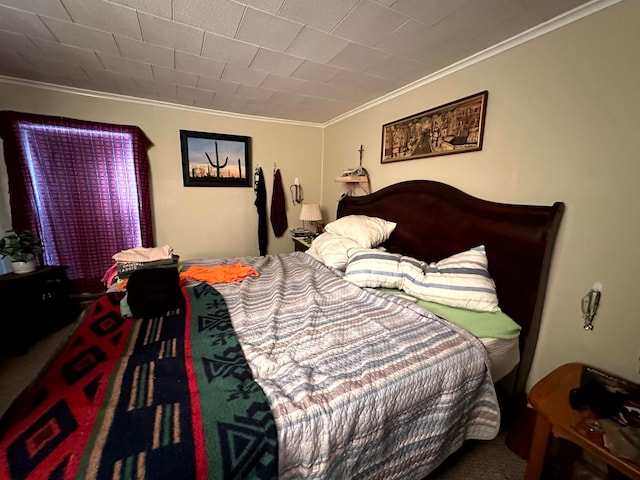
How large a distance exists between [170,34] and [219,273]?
160cm

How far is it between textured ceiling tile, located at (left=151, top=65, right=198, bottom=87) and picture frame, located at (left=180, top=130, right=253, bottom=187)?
0.77 m

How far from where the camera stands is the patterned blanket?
1.96 ft

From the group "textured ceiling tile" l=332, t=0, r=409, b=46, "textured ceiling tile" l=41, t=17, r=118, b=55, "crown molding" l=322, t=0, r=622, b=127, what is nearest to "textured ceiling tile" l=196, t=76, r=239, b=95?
"textured ceiling tile" l=41, t=17, r=118, b=55

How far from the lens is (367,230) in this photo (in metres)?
2.24

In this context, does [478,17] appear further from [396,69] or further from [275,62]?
[275,62]

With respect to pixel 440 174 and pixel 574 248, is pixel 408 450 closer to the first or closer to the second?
pixel 574 248

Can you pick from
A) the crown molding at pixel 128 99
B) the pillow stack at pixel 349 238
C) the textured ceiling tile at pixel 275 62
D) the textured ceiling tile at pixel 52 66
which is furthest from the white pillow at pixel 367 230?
the textured ceiling tile at pixel 52 66

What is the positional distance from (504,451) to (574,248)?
1.17 metres

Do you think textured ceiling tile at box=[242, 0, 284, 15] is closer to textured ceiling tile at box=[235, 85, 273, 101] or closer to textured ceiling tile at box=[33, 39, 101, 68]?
textured ceiling tile at box=[235, 85, 273, 101]

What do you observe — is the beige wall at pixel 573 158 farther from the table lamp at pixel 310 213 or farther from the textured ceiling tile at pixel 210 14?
the textured ceiling tile at pixel 210 14

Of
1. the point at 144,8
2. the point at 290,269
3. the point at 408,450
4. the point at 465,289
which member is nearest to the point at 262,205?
the point at 290,269

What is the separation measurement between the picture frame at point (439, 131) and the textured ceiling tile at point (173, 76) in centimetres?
182

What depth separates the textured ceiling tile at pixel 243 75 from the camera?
2021mm

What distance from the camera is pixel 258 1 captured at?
130 centimetres
